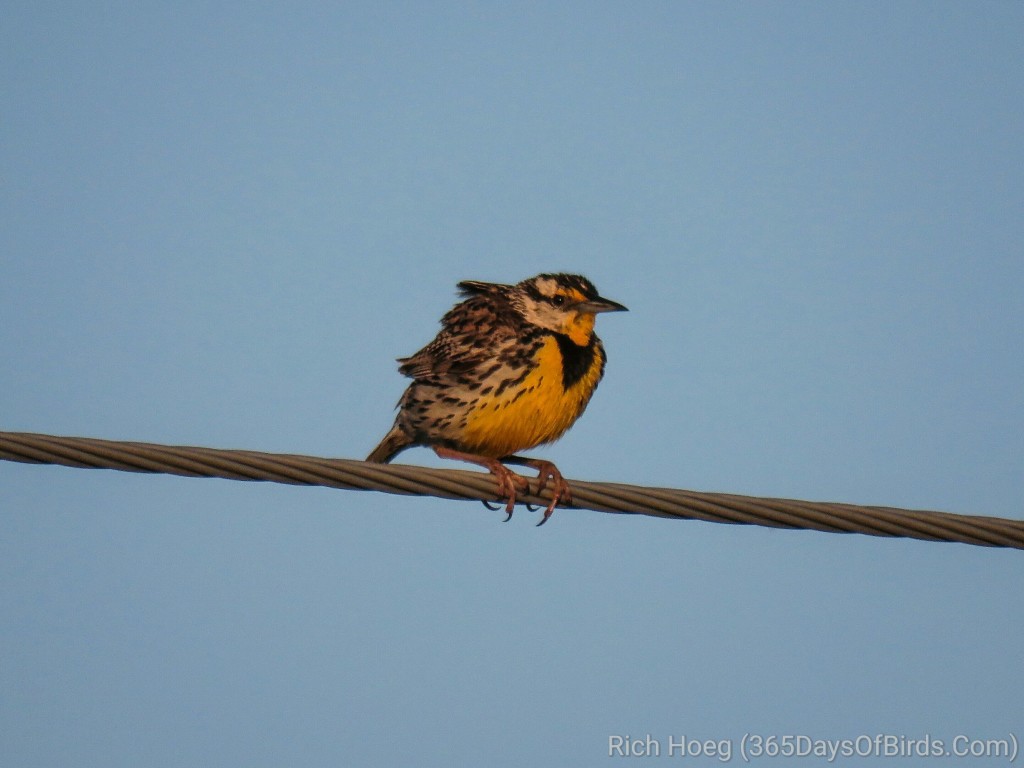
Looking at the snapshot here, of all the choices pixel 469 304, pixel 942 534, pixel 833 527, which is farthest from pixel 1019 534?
pixel 469 304

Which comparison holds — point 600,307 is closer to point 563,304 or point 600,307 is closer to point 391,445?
point 563,304

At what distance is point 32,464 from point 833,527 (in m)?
2.71

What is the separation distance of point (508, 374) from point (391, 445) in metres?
1.22

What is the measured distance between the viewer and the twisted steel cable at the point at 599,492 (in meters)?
4.68

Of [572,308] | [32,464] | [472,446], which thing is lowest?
[32,464]

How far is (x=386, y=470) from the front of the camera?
500cm

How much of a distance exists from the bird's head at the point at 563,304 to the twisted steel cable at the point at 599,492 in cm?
248

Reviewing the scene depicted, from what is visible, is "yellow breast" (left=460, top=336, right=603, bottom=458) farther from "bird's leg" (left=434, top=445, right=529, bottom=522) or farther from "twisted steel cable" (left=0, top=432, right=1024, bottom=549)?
"twisted steel cable" (left=0, top=432, right=1024, bottom=549)

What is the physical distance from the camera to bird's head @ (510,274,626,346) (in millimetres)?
7719

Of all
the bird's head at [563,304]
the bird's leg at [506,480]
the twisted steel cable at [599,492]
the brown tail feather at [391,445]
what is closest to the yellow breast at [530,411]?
the bird's leg at [506,480]

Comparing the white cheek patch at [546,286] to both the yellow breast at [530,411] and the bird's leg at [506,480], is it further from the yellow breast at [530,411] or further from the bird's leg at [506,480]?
the bird's leg at [506,480]

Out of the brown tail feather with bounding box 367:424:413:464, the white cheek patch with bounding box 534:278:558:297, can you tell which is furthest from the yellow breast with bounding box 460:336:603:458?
the brown tail feather with bounding box 367:424:413:464

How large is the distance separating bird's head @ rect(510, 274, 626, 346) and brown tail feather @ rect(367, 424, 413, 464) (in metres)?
0.98

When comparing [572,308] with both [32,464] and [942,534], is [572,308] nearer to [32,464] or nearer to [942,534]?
[942,534]
